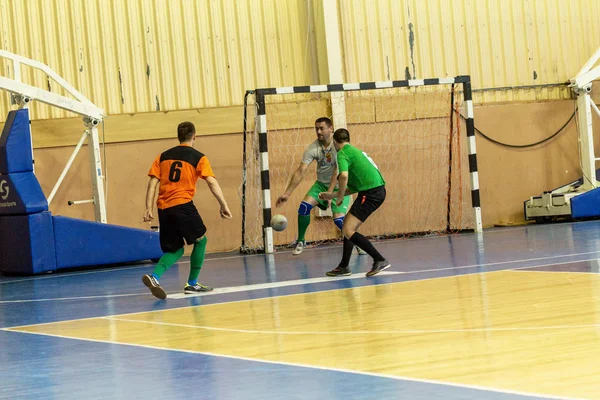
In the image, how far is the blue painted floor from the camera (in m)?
5.57

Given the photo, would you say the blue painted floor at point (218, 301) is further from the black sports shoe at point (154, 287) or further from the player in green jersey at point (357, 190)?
the player in green jersey at point (357, 190)

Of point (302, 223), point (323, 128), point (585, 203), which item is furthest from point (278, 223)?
point (585, 203)

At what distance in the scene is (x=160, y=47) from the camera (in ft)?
60.1

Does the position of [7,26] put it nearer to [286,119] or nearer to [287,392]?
[286,119]

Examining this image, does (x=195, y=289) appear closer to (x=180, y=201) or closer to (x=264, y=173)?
(x=180, y=201)

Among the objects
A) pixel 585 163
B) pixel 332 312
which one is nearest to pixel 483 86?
pixel 585 163

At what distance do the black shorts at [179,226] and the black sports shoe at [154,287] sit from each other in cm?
47

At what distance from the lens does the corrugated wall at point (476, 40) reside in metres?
19.4

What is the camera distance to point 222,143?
18.5m

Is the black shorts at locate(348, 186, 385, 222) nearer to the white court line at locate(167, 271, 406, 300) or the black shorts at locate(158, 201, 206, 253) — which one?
the white court line at locate(167, 271, 406, 300)

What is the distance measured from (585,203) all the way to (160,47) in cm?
839

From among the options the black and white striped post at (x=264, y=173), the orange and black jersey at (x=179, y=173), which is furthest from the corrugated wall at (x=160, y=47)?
the orange and black jersey at (x=179, y=173)

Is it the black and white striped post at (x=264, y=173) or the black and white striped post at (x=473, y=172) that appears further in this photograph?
the black and white striped post at (x=473, y=172)

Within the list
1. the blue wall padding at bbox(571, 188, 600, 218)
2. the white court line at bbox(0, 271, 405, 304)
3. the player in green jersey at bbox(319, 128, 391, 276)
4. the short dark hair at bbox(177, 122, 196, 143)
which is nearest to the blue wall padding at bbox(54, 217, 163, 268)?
the white court line at bbox(0, 271, 405, 304)
